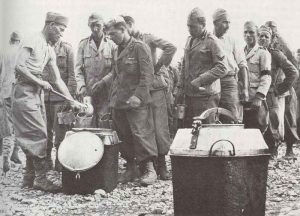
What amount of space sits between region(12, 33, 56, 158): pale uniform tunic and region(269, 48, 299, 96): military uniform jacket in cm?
154

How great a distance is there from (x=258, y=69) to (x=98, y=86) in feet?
3.67

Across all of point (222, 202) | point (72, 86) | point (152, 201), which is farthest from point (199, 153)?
point (72, 86)

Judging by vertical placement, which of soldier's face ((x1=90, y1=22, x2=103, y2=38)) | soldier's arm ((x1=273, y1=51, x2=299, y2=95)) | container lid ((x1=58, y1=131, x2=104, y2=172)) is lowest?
container lid ((x1=58, y1=131, x2=104, y2=172))

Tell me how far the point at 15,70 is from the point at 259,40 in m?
1.64

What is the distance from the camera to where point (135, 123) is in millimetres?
3496

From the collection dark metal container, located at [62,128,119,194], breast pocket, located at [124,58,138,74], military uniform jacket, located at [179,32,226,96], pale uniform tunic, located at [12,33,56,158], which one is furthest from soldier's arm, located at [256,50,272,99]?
pale uniform tunic, located at [12,33,56,158]

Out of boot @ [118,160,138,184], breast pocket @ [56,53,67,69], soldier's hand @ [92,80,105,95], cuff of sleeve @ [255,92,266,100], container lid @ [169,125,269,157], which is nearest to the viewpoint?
container lid @ [169,125,269,157]

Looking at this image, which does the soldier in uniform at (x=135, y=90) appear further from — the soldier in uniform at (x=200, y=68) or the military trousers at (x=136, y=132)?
the soldier in uniform at (x=200, y=68)

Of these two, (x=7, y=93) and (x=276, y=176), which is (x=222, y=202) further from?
(x=7, y=93)

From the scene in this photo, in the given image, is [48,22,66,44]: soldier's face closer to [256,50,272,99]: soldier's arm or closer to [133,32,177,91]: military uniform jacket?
[133,32,177,91]: military uniform jacket

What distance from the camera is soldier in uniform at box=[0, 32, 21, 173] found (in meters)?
3.11

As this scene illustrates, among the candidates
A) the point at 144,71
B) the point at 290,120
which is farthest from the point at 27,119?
the point at 290,120

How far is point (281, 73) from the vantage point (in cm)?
382

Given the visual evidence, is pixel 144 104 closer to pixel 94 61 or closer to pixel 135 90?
pixel 135 90
